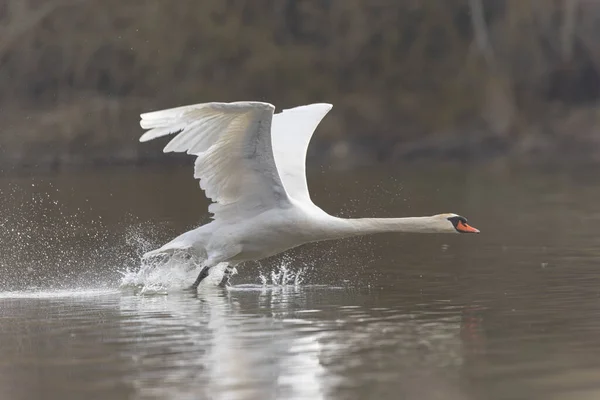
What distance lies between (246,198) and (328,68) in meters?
32.5

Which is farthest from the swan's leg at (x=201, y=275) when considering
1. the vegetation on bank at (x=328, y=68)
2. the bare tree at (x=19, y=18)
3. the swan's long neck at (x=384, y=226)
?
the bare tree at (x=19, y=18)

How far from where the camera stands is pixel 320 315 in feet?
36.9

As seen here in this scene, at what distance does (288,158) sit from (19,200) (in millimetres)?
11547

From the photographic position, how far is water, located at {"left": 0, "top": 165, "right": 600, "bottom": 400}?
27.8 feet

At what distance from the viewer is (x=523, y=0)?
4488 centimetres

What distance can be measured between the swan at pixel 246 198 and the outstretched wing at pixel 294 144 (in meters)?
0.02

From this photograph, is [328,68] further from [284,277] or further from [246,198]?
[246,198]

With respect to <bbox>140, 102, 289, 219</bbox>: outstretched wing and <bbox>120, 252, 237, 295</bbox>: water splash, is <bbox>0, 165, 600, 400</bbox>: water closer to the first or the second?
<bbox>120, 252, 237, 295</bbox>: water splash

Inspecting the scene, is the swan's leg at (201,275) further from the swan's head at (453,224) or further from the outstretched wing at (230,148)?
the swan's head at (453,224)

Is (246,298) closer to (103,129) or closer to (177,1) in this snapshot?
(103,129)

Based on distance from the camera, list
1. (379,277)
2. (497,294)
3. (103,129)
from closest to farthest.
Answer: (497,294)
(379,277)
(103,129)

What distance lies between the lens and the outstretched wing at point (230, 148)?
12.1m

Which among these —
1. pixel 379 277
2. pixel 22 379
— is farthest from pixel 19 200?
pixel 22 379

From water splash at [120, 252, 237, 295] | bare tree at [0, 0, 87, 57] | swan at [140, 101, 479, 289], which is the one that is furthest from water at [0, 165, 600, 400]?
bare tree at [0, 0, 87, 57]
